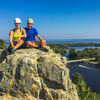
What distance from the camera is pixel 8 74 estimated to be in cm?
654

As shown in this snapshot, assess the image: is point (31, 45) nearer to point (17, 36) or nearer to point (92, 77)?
point (17, 36)

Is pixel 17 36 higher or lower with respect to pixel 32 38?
higher

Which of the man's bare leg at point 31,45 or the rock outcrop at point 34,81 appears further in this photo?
the man's bare leg at point 31,45

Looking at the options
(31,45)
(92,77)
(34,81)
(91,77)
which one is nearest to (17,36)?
(31,45)

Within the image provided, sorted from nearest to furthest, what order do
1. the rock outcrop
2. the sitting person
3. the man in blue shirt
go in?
the rock outcrop
the sitting person
the man in blue shirt

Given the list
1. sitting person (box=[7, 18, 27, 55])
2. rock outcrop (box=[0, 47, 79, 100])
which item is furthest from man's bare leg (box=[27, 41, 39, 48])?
rock outcrop (box=[0, 47, 79, 100])

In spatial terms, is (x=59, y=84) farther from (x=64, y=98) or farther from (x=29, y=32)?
(x=29, y=32)

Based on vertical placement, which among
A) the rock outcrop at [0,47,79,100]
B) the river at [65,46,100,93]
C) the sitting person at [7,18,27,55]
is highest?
the sitting person at [7,18,27,55]

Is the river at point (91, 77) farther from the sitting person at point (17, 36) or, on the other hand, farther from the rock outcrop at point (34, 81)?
the sitting person at point (17, 36)

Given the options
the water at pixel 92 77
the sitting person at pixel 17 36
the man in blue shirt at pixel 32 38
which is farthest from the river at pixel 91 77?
the sitting person at pixel 17 36

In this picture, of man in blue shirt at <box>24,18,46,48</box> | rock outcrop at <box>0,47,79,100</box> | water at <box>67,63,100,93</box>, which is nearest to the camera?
rock outcrop at <box>0,47,79,100</box>

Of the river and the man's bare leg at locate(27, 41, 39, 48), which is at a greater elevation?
the man's bare leg at locate(27, 41, 39, 48)

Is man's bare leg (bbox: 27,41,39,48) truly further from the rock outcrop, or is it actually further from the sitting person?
the rock outcrop

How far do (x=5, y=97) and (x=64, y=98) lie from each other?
3815 mm
